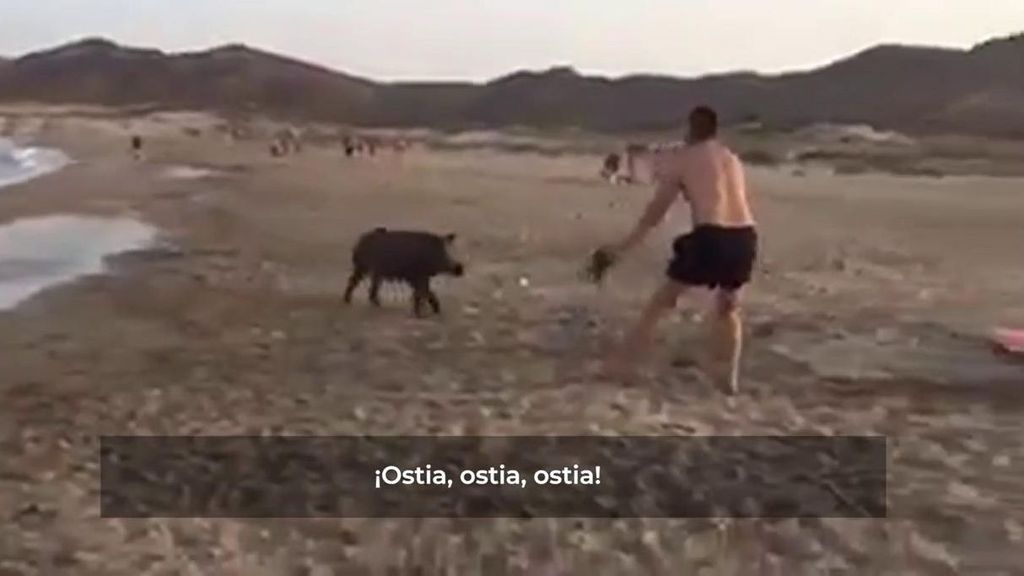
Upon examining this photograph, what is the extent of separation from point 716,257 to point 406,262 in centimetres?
263

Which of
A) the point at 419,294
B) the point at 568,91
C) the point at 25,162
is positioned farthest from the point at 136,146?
the point at 419,294

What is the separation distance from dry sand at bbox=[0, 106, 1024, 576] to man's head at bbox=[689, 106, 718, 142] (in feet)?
2.73

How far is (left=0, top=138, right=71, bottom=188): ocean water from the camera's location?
2123 cm

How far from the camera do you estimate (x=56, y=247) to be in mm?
11609

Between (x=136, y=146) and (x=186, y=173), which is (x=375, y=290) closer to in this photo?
(x=186, y=173)

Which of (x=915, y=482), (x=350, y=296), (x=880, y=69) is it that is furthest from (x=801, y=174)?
(x=915, y=482)

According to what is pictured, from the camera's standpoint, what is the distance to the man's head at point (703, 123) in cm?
489

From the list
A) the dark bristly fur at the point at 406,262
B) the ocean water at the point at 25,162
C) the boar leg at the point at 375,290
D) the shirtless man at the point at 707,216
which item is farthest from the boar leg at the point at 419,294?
the ocean water at the point at 25,162

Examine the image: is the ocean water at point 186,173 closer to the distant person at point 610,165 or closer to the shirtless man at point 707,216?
the distant person at point 610,165

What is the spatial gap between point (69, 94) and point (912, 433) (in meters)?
14.7

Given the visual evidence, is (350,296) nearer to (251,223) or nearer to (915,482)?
(915,482)

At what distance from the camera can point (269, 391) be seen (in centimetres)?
528

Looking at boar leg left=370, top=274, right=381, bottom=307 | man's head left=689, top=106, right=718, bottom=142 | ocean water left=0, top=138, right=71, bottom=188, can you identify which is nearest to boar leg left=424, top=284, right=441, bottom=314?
→ boar leg left=370, top=274, right=381, bottom=307

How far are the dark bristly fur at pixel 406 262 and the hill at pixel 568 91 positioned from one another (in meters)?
4.79
